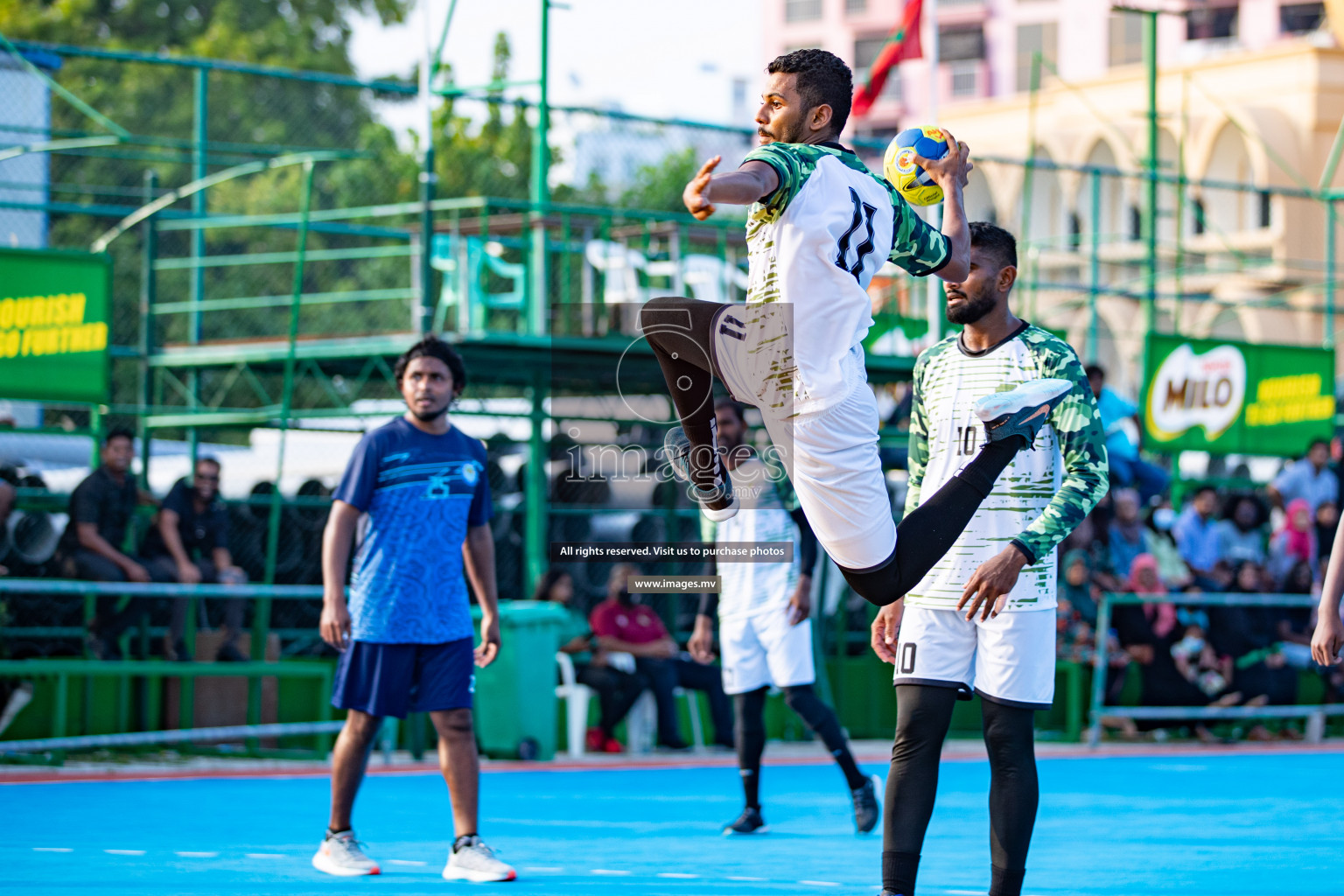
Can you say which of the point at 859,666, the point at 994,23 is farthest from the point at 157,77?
the point at 994,23

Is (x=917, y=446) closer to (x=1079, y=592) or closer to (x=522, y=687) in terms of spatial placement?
(x=522, y=687)

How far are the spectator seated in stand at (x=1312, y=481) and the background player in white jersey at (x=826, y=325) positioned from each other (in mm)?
11959

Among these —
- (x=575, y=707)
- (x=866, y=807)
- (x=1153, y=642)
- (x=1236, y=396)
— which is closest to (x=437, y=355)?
(x=866, y=807)

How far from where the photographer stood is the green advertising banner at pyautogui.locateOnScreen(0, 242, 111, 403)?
1156cm

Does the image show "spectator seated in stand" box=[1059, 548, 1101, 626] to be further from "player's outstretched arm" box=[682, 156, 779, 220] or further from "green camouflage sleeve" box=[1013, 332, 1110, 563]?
"player's outstretched arm" box=[682, 156, 779, 220]

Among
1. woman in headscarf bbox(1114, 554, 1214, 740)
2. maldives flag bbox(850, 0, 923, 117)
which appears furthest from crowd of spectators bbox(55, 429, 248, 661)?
maldives flag bbox(850, 0, 923, 117)

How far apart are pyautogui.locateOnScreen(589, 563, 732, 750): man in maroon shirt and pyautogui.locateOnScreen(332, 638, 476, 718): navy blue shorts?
6125 millimetres

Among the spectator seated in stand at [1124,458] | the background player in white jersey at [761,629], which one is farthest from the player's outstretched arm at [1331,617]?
the spectator seated in stand at [1124,458]

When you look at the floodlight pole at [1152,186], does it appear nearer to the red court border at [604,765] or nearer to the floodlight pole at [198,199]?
the red court border at [604,765]

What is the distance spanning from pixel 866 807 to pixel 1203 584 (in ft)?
24.0

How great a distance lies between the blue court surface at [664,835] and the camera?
6.61 meters

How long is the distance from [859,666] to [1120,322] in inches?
1267

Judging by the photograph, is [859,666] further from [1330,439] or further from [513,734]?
[1330,439]

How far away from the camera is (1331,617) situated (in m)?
5.64
